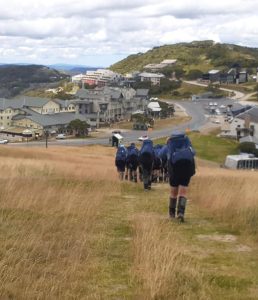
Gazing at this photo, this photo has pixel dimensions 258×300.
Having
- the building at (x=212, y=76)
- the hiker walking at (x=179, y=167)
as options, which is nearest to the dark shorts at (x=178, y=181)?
the hiker walking at (x=179, y=167)

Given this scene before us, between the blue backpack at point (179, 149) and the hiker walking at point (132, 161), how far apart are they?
8.94 m

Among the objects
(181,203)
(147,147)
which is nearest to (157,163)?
(147,147)

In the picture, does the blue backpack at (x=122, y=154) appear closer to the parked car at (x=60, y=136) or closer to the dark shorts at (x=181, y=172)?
the dark shorts at (x=181, y=172)

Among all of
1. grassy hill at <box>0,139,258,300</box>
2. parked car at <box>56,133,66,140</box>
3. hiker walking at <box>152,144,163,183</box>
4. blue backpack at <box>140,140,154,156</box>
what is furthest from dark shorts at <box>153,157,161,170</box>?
parked car at <box>56,133,66,140</box>

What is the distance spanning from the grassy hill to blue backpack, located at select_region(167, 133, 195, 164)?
110cm

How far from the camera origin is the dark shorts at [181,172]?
29.9 feet

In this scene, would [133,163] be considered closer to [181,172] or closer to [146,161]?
[146,161]

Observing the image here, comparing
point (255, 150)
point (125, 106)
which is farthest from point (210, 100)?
point (255, 150)

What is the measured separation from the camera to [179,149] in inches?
361

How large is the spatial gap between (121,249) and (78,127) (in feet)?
322

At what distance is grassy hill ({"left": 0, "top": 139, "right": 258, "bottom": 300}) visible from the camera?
4.96m

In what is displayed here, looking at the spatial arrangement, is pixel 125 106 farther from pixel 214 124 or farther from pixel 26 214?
pixel 26 214

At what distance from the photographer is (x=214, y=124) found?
118375mm

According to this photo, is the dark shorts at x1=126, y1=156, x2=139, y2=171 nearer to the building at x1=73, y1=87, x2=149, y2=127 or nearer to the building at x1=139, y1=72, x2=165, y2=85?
the building at x1=73, y1=87, x2=149, y2=127
